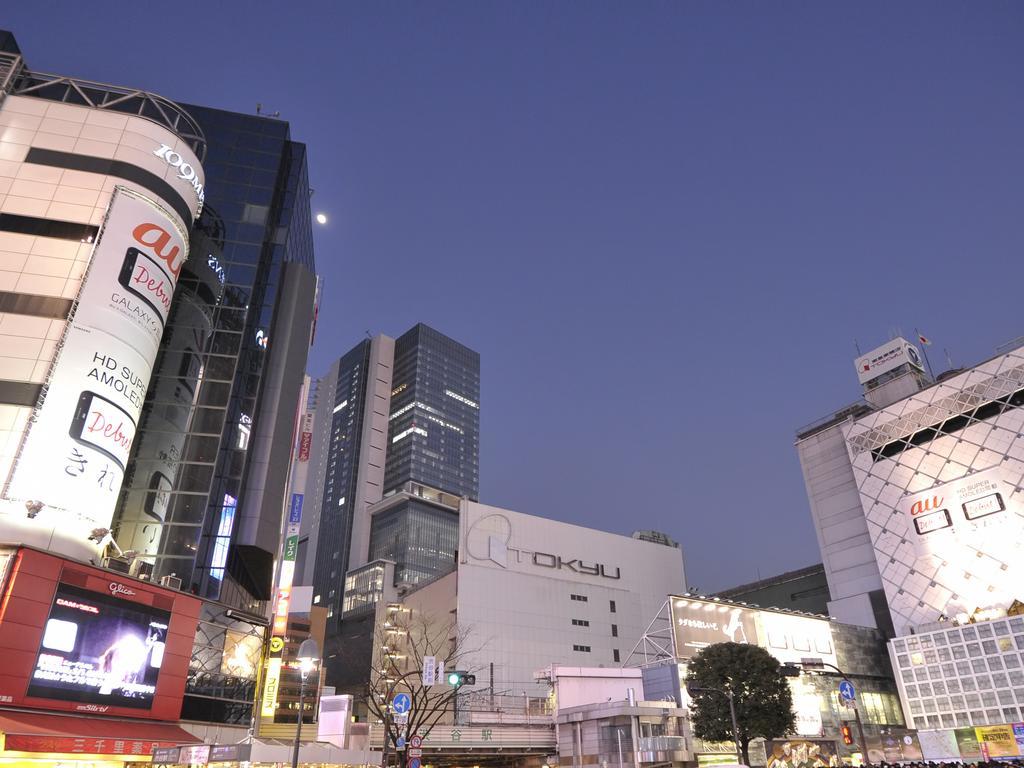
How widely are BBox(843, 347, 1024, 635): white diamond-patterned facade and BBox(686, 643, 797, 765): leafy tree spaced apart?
2435cm

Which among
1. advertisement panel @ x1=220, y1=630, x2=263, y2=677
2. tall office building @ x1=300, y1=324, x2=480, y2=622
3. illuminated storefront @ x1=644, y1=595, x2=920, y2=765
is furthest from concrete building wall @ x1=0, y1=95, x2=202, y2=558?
tall office building @ x1=300, y1=324, x2=480, y2=622

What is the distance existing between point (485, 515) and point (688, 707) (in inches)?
1600

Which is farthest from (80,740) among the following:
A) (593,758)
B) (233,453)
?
(593,758)

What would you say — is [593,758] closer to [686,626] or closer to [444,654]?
[686,626]

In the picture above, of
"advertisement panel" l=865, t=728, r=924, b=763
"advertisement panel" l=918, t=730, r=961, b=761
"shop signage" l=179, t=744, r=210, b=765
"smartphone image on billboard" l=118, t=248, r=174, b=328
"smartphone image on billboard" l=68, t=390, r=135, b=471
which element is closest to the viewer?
"shop signage" l=179, t=744, r=210, b=765

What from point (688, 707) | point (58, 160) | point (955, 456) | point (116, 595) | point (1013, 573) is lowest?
point (688, 707)

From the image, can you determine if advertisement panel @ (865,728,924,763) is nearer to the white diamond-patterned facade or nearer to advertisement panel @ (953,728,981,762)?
advertisement panel @ (953,728,981,762)

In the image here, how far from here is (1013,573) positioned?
5806cm

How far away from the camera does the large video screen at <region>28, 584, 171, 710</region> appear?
24.8 m

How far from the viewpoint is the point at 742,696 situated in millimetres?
47125

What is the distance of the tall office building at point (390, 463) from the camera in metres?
152

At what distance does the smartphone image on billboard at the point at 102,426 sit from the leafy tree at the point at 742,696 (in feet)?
127

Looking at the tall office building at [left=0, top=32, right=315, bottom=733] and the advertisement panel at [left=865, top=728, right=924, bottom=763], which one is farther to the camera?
the advertisement panel at [left=865, top=728, right=924, bottom=763]

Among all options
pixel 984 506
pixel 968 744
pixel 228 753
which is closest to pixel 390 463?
pixel 984 506
